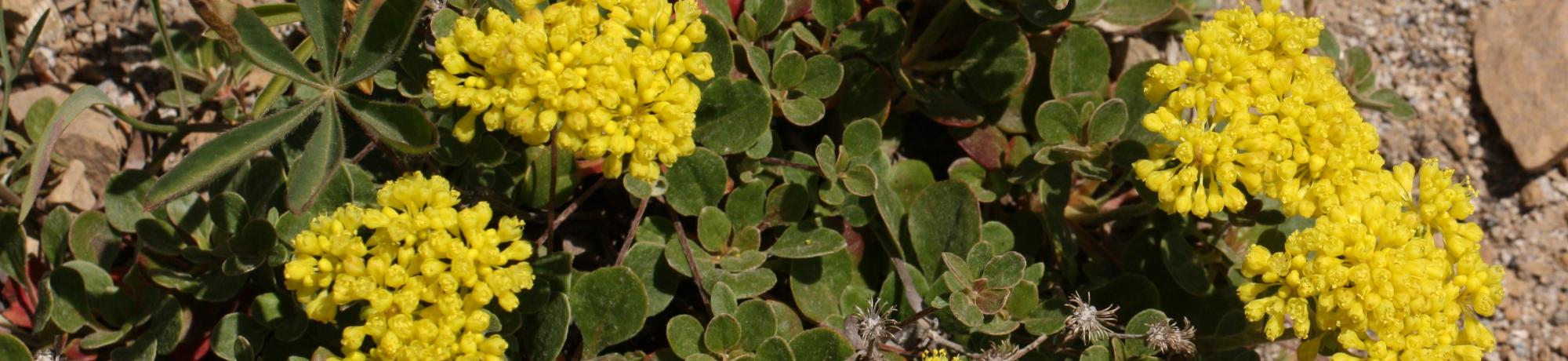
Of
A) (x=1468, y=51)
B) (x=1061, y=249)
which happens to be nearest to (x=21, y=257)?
(x=1061, y=249)

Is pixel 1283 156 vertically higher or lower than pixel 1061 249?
higher

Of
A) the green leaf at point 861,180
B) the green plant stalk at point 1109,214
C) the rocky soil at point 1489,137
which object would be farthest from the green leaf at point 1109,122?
the rocky soil at point 1489,137

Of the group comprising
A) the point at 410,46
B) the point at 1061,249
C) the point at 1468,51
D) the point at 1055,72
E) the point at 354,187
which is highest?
the point at 410,46

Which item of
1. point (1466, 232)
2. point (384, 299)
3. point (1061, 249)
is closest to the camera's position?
point (384, 299)

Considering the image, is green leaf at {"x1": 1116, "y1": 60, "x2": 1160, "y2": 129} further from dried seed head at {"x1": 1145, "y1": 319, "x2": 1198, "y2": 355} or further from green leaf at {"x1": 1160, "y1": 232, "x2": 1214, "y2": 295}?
dried seed head at {"x1": 1145, "y1": 319, "x2": 1198, "y2": 355}

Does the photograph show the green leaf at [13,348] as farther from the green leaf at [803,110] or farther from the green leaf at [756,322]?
the green leaf at [803,110]

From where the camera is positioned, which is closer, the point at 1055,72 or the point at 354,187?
the point at 354,187

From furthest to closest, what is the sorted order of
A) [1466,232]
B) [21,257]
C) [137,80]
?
1. [137,80]
2. [21,257]
3. [1466,232]

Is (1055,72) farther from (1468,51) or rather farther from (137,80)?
(137,80)
